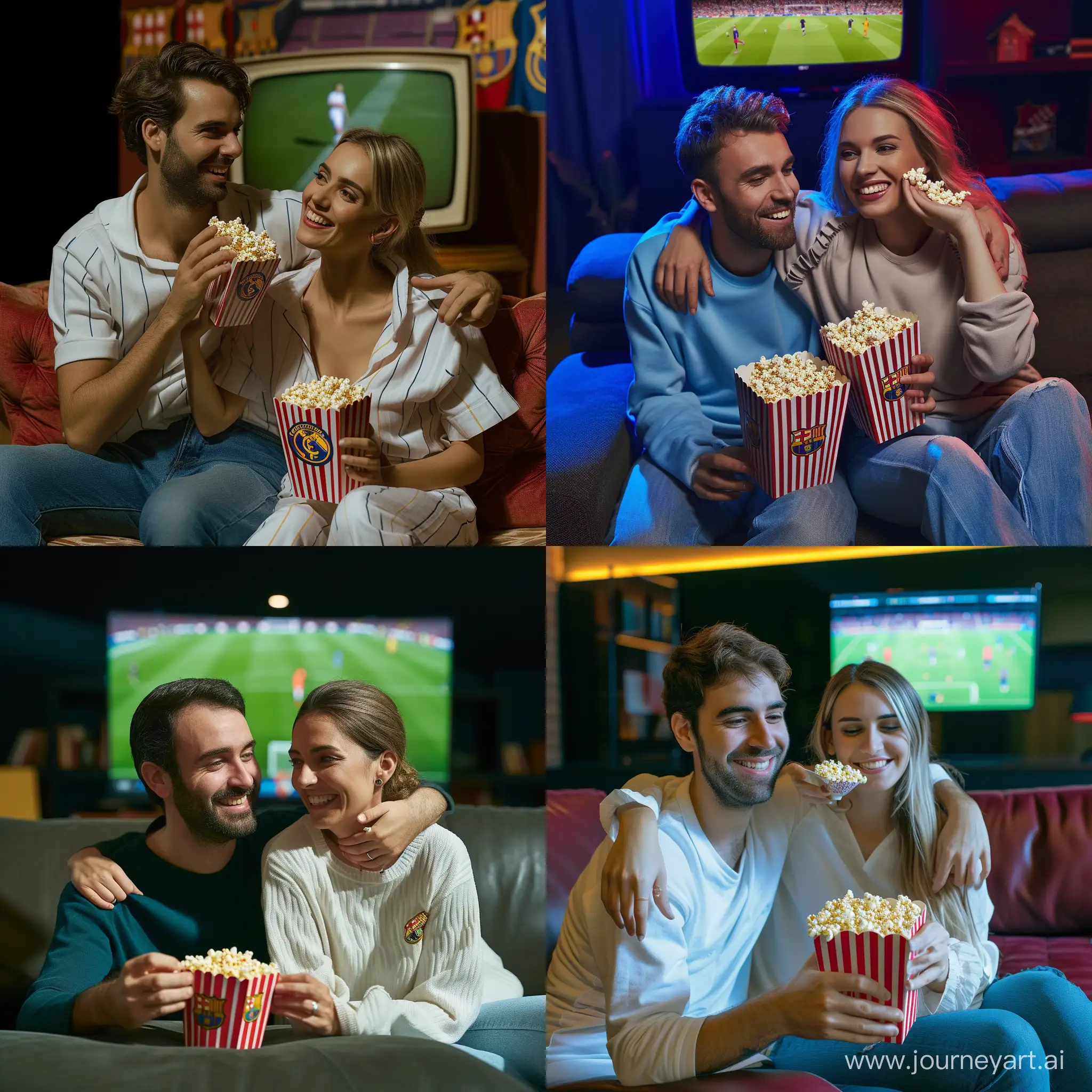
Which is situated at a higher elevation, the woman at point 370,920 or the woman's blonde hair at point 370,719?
the woman's blonde hair at point 370,719

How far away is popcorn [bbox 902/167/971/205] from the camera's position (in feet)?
7.93

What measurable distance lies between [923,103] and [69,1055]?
8.46 feet

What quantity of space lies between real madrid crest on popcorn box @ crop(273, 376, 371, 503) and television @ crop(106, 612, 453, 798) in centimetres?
31

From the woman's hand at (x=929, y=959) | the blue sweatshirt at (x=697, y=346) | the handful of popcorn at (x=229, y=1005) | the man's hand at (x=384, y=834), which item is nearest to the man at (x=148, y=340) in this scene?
the blue sweatshirt at (x=697, y=346)

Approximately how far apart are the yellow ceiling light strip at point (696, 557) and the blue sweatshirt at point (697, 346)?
174mm

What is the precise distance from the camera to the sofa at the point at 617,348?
243 cm

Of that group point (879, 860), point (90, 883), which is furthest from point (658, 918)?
point (90, 883)

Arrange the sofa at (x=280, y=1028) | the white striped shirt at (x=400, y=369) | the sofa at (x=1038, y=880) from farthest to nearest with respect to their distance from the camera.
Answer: the white striped shirt at (x=400, y=369) → the sofa at (x=1038, y=880) → the sofa at (x=280, y=1028)

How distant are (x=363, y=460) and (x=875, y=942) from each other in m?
1.46

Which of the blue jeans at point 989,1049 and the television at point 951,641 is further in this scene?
the television at point 951,641

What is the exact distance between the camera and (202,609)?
2.52 m

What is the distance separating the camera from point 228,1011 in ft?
7.56

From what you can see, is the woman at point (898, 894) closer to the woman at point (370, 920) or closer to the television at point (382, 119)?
the woman at point (370, 920)

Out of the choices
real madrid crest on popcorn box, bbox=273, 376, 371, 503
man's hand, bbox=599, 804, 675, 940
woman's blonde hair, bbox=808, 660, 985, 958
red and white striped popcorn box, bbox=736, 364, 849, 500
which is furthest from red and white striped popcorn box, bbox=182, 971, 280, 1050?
red and white striped popcorn box, bbox=736, 364, 849, 500
